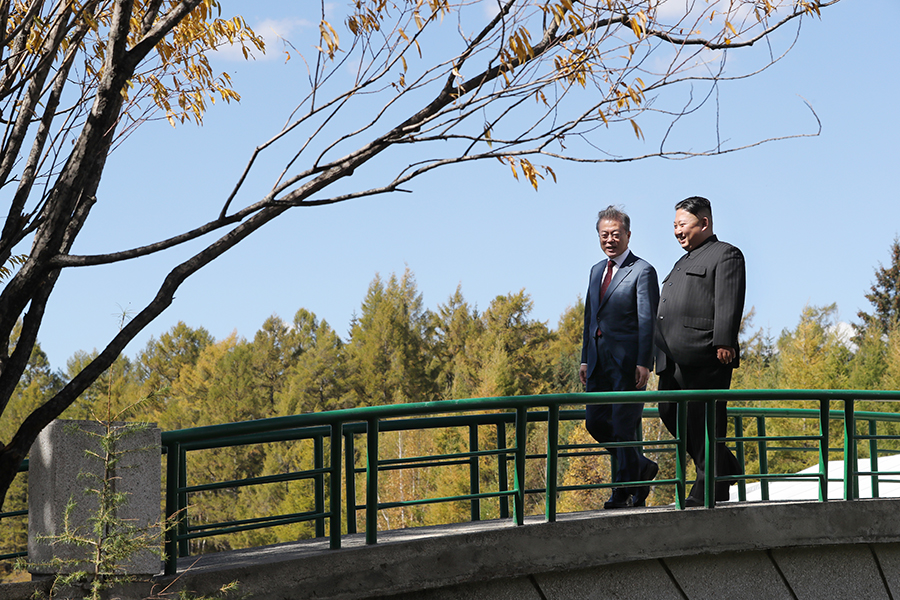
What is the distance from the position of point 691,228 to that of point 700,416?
1.25 meters

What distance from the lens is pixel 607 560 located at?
5.55 meters

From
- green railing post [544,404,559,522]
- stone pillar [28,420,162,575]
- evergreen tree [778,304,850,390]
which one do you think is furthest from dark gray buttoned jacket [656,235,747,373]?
evergreen tree [778,304,850,390]

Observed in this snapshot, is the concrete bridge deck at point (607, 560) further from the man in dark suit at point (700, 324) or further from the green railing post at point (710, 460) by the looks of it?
the man in dark suit at point (700, 324)

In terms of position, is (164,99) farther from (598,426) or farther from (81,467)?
(598,426)

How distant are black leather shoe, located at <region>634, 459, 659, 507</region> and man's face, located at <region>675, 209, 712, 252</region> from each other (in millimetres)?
1477

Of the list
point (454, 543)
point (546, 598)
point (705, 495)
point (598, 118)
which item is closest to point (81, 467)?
point (454, 543)

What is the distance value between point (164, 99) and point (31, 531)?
382 centimetres

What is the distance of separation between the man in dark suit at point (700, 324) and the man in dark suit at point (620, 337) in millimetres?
160

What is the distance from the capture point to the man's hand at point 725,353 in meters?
5.96

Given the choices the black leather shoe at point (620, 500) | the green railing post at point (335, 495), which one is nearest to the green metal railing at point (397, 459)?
the green railing post at point (335, 495)

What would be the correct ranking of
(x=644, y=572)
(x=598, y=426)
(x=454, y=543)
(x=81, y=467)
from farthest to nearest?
(x=598, y=426) → (x=644, y=572) → (x=454, y=543) → (x=81, y=467)

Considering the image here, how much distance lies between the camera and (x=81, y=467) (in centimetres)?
473

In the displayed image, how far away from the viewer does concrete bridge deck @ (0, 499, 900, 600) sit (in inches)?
193

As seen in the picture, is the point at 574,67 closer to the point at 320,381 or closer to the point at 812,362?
the point at 812,362
